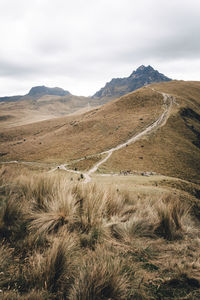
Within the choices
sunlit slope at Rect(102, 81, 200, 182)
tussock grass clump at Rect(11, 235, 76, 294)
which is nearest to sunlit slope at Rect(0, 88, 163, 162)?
sunlit slope at Rect(102, 81, 200, 182)

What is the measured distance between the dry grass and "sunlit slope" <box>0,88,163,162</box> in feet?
120

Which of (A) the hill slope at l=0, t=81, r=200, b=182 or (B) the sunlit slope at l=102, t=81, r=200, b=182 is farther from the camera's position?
(A) the hill slope at l=0, t=81, r=200, b=182

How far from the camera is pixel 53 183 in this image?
462 cm

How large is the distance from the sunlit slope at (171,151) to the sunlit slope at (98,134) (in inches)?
257

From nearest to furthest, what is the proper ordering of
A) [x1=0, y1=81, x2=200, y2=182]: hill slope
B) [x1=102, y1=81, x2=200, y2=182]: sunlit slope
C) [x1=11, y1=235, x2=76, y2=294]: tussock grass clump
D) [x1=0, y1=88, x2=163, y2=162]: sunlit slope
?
[x1=11, y1=235, x2=76, y2=294]: tussock grass clump < [x1=102, y1=81, x2=200, y2=182]: sunlit slope < [x1=0, y1=81, x2=200, y2=182]: hill slope < [x1=0, y1=88, x2=163, y2=162]: sunlit slope

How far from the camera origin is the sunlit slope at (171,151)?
1309 inches

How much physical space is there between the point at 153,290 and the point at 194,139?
183 ft

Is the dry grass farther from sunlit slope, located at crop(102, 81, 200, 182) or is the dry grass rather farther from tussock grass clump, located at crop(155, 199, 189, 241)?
sunlit slope, located at crop(102, 81, 200, 182)

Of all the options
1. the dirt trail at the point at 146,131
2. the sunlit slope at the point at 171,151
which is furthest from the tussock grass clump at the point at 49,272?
the sunlit slope at the point at 171,151

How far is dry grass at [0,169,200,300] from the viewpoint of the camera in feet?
6.30

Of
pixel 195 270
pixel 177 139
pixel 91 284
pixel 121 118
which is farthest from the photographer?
pixel 121 118

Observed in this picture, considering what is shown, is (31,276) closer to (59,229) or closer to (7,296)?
(7,296)

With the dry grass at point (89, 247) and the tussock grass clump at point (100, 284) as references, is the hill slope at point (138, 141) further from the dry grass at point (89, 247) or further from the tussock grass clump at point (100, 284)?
the tussock grass clump at point (100, 284)

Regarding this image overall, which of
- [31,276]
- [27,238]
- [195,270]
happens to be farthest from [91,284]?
[195,270]
